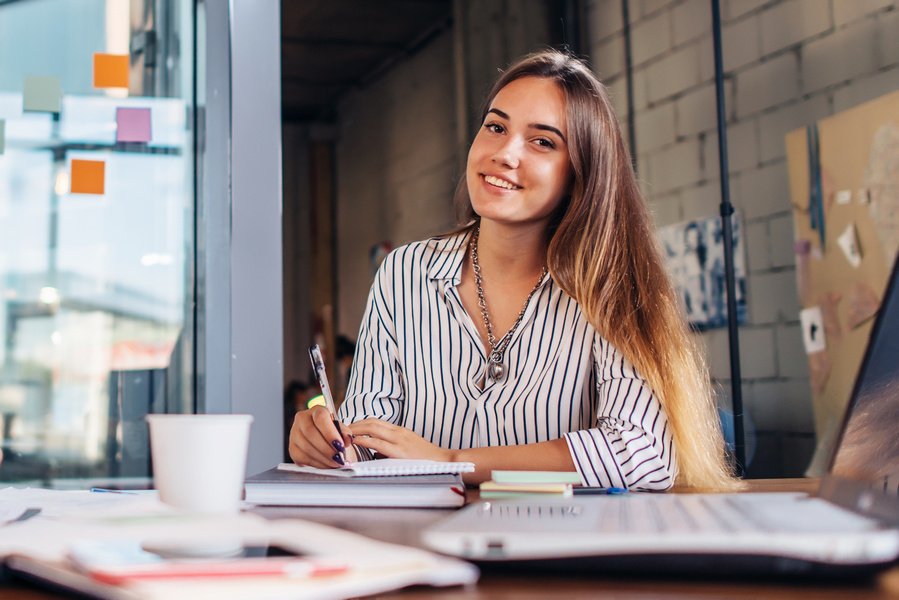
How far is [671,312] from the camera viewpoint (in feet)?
5.01

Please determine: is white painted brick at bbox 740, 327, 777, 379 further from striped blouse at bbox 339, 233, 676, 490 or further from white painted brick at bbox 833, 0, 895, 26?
striped blouse at bbox 339, 233, 676, 490

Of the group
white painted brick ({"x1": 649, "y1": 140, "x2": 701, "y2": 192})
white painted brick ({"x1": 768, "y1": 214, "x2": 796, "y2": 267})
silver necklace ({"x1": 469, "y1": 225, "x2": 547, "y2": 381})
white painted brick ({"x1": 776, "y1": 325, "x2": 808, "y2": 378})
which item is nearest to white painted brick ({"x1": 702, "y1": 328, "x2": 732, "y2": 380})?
white painted brick ({"x1": 776, "y1": 325, "x2": 808, "y2": 378})

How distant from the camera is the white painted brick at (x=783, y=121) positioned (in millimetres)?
2805

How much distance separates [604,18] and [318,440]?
3219 mm

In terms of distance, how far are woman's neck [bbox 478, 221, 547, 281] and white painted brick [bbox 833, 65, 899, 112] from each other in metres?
1.36

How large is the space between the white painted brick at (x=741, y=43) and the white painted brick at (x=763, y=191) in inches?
15.4

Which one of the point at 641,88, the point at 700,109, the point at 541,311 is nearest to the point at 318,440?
the point at 541,311

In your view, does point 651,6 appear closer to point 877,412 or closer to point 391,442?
point 391,442

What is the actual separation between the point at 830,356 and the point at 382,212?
14.1 feet

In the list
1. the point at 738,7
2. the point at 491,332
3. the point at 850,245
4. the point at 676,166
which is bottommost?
the point at 491,332

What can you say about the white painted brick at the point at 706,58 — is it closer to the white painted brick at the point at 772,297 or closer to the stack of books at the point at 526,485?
the white painted brick at the point at 772,297

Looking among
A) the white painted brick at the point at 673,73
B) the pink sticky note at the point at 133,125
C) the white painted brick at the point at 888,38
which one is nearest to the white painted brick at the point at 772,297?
the white painted brick at the point at 888,38

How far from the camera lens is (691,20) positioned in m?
3.42

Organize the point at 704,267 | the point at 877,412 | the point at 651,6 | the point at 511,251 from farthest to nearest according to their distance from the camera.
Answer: the point at 651,6
the point at 704,267
the point at 511,251
the point at 877,412
